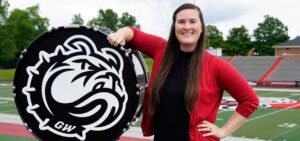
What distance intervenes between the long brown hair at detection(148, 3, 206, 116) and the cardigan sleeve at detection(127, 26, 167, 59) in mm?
107

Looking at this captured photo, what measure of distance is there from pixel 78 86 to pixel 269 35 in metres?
57.4

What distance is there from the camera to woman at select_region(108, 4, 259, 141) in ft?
6.84

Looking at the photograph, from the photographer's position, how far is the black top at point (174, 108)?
2.12m

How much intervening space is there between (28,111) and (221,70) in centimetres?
132

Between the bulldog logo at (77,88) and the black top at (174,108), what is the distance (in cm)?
27

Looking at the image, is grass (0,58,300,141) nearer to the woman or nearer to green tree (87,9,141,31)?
the woman

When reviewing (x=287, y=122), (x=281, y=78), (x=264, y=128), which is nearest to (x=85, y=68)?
(x=264, y=128)

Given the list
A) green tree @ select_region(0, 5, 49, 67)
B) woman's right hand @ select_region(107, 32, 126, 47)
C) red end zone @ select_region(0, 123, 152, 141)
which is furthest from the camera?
green tree @ select_region(0, 5, 49, 67)

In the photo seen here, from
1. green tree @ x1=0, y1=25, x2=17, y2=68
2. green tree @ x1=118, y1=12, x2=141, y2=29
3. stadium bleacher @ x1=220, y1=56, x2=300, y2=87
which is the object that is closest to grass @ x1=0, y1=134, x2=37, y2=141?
stadium bleacher @ x1=220, y1=56, x2=300, y2=87

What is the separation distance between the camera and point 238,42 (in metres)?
53.5

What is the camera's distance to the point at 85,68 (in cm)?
211

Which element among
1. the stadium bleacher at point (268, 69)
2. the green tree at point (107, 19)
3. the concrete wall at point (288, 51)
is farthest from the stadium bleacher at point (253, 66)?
the green tree at point (107, 19)

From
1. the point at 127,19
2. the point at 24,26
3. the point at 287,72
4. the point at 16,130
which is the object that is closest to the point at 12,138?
the point at 16,130

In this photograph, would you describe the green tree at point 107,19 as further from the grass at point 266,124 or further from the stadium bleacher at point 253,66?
the grass at point 266,124
